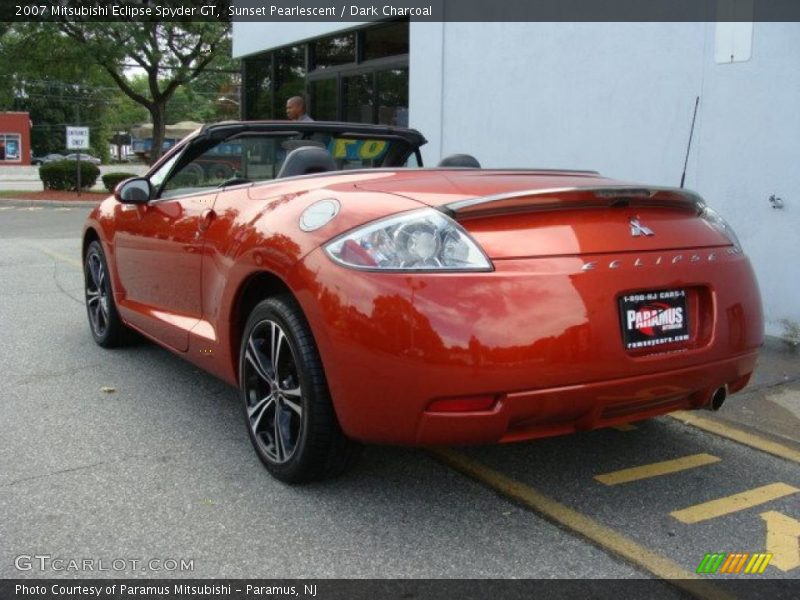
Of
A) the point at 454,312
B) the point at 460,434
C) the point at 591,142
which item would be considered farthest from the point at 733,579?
the point at 591,142

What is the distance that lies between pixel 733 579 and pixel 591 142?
504 cm

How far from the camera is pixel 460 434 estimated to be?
2645 millimetres

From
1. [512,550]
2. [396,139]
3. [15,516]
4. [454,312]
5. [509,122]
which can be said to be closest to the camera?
[454,312]

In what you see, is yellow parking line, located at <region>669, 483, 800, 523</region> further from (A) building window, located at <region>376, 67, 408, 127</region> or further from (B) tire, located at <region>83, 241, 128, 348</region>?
(A) building window, located at <region>376, 67, 408, 127</region>

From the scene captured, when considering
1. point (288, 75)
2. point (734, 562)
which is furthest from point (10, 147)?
point (734, 562)

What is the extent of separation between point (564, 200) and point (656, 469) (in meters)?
1.31

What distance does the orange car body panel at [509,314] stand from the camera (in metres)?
2.58

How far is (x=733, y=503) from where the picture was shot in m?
3.12

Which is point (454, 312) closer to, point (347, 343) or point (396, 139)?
point (347, 343)

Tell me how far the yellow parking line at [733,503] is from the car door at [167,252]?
2336 mm

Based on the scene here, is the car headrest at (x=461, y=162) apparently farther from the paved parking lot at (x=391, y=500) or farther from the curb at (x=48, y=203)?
the curb at (x=48, y=203)

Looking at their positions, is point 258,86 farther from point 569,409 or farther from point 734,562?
point 734,562

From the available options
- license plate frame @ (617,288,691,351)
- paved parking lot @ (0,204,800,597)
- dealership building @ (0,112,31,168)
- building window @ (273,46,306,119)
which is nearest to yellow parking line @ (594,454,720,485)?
paved parking lot @ (0,204,800,597)

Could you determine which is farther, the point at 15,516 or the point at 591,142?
the point at 591,142
